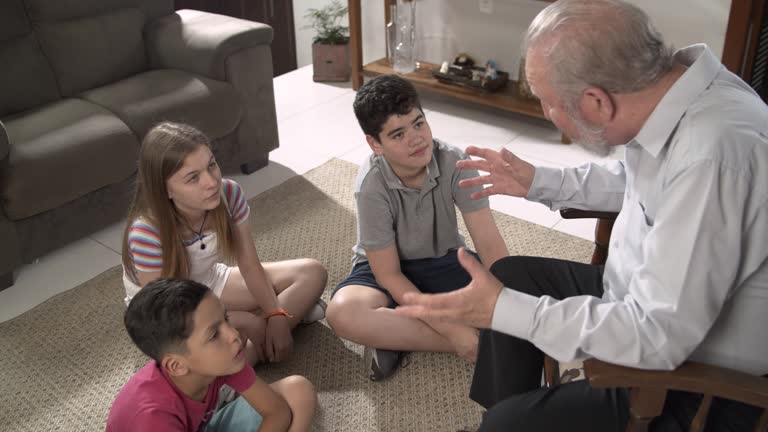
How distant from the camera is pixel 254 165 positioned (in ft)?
10.5

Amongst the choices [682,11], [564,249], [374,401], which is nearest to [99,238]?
[374,401]

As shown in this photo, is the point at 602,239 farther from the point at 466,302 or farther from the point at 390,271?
the point at 466,302

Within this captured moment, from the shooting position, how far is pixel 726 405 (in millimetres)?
1216

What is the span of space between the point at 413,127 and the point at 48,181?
1349 mm

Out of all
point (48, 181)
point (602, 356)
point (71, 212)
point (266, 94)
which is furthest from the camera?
point (266, 94)

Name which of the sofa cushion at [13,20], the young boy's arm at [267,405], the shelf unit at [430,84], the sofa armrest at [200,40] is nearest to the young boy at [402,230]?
the young boy's arm at [267,405]

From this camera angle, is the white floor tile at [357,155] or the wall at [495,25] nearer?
the wall at [495,25]

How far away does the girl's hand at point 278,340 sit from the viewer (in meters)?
1.98

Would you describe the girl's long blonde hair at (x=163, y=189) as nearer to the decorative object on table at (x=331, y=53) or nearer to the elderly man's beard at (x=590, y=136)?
the elderly man's beard at (x=590, y=136)

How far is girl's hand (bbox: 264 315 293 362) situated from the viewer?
1979 millimetres

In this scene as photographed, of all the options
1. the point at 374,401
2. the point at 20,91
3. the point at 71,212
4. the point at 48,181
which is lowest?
the point at 374,401

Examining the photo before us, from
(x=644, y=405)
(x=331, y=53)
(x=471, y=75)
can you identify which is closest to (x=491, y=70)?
(x=471, y=75)

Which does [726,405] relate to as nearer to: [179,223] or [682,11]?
[179,223]

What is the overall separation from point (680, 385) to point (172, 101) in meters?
2.20
